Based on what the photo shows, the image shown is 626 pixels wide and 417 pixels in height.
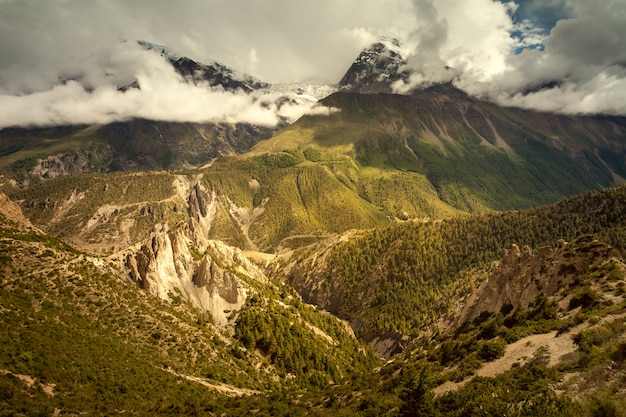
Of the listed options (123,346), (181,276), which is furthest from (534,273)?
(181,276)

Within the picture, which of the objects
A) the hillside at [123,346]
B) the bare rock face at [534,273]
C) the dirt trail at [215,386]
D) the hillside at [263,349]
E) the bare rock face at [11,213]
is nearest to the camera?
the hillside at [263,349]

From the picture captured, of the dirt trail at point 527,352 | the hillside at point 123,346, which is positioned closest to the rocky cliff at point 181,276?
the hillside at point 123,346

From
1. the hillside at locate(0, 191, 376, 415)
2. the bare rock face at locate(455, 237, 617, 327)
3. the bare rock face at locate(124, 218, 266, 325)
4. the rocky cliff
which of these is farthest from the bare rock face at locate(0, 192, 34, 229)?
the bare rock face at locate(455, 237, 617, 327)

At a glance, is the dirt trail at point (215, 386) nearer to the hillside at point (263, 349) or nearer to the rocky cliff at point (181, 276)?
the hillside at point (263, 349)

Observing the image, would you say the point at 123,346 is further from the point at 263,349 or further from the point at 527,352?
the point at 527,352

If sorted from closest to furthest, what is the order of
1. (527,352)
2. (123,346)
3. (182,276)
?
1. (527,352)
2. (123,346)
3. (182,276)

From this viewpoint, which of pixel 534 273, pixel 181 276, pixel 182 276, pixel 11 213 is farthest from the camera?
pixel 182 276

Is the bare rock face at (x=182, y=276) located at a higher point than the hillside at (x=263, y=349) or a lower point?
higher

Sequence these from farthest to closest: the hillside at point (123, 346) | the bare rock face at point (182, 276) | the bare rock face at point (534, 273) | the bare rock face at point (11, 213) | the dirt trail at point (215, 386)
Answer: the bare rock face at point (182, 276)
the bare rock face at point (11, 213)
the dirt trail at point (215, 386)
the bare rock face at point (534, 273)
the hillside at point (123, 346)
